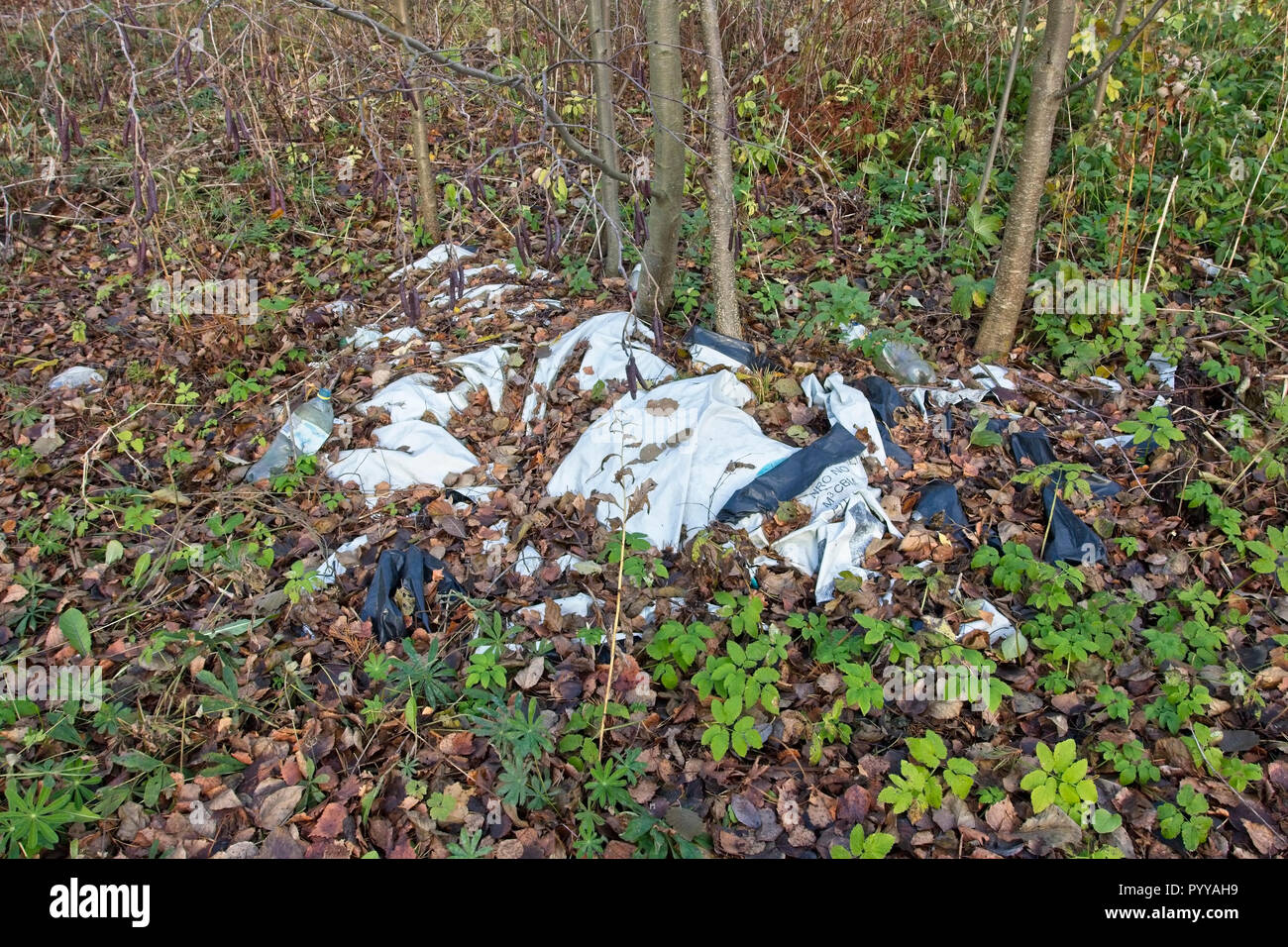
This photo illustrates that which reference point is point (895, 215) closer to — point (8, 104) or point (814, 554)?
point (814, 554)

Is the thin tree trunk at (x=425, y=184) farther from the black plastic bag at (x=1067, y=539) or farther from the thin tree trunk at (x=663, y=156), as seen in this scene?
the black plastic bag at (x=1067, y=539)

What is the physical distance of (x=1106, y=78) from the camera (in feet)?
16.2

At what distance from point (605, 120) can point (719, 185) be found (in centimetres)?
110

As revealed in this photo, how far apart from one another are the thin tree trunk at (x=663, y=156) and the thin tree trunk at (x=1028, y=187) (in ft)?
5.37

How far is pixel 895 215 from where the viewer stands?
17.1ft

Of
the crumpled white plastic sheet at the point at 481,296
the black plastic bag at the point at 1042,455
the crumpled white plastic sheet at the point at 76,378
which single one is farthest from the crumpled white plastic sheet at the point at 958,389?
the crumpled white plastic sheet at the point at 76,378

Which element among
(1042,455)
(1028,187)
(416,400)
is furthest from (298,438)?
(1028,187)

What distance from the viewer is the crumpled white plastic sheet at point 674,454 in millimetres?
3377

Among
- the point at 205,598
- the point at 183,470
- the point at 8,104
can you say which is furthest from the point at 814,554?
the point at 8,104

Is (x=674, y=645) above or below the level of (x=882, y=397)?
below

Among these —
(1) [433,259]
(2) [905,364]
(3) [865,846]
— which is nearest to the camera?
(3) [865,846]

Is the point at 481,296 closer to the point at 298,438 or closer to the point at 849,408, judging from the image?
the point at 298,438

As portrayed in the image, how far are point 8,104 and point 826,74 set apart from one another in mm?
6928

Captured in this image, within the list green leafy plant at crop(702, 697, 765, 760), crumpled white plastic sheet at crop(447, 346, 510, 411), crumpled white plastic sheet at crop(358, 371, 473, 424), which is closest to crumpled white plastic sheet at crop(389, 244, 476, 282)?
crumpled white plastic sheet at crop(447, 346, 510, 411)
